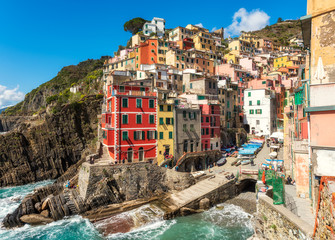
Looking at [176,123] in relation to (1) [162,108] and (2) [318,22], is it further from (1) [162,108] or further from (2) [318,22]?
(2) [318,22]

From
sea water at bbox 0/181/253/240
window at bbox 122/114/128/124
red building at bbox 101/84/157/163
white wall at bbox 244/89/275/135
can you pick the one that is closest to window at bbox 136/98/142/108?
red building at bbox 101/84/157/163

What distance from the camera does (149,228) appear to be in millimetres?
23375

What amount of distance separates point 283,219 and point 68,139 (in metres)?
53.3

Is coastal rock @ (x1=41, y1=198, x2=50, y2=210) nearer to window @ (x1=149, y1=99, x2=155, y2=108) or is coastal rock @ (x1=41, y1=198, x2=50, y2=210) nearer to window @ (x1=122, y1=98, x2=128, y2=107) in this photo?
window @ (x1=122, y1=98, x2=128, y2=107)

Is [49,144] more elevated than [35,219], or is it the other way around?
[49,144]

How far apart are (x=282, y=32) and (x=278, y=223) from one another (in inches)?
6605

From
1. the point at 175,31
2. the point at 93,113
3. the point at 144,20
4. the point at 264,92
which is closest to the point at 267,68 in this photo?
the point at 264,92

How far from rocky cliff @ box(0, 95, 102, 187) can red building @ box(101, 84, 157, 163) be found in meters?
23.3

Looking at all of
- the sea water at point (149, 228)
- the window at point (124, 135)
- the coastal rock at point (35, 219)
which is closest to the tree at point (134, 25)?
the window at point (124, 135)

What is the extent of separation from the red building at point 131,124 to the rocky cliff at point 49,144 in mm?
23279

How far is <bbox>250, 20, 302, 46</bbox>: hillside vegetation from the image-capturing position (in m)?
130

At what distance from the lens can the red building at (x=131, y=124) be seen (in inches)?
1235

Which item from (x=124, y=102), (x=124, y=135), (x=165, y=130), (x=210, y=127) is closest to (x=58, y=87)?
(x=124, y=102)

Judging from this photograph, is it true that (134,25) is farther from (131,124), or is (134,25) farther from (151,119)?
(131,124)
